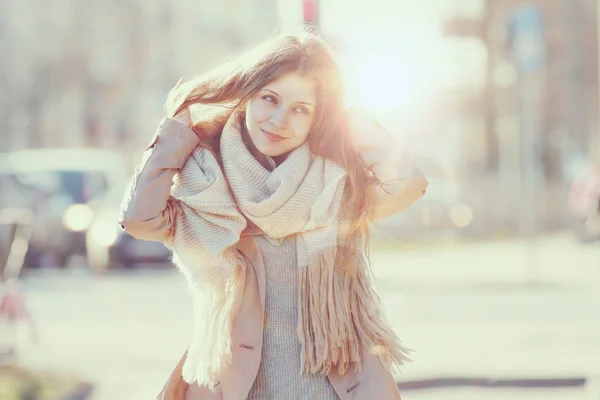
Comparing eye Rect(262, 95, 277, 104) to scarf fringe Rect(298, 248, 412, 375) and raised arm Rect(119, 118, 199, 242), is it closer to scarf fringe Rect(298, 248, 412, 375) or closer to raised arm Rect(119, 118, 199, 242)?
raised arm Rect(119, 118, 199, 242)

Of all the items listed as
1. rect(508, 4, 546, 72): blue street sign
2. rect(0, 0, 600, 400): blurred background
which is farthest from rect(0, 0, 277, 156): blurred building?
rect(508, 4, 546, 72): blue street sign

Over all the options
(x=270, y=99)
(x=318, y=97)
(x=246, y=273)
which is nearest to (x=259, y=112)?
(x=270, y=99)

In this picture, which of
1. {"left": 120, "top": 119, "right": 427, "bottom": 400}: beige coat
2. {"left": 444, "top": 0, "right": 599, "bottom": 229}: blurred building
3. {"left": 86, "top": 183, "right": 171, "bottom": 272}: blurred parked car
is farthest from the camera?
{"left": 444, "top": 0, "right": 599, "bottom": 229}: blurred building

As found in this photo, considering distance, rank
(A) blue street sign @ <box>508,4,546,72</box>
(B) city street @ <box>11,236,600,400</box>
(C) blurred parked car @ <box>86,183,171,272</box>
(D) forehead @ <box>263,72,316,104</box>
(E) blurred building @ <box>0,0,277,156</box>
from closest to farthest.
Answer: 1. (D) forehead @ <box>263,72,316,104</box>
2. (B) city street @ <box>11,236,600,400</box>
3. (A) blue street sign @ <box>508,4,546,72</box>
4. (C) blurred parked car @ <box>86,183,171,272</box>
5. (E) blurred building @ <box>0,0,277,156</box>

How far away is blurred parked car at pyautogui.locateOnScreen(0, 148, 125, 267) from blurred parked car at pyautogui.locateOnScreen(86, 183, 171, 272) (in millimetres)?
370

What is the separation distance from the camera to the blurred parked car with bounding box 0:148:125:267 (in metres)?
20.1

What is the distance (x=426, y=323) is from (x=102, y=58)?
40.5m

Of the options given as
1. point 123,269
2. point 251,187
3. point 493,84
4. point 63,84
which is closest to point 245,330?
point 251,187

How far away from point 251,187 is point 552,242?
2645 cm

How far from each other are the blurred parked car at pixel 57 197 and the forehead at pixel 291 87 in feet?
54.9

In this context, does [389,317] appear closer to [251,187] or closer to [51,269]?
[251,187]

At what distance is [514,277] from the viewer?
59.8 ft

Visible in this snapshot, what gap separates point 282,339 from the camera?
11.5 feet

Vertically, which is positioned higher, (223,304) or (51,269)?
(223,304)
